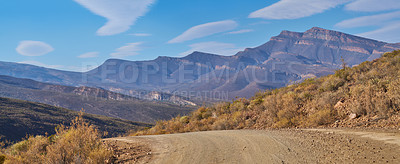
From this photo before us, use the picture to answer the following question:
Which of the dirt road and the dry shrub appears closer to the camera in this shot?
the dirt road

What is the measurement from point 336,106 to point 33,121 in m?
54.2

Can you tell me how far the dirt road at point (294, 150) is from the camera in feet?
17.7

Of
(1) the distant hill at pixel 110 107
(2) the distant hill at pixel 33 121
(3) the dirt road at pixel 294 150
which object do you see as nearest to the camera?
(3) the dirt road at pixel 294 150

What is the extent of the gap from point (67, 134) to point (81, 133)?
371mm

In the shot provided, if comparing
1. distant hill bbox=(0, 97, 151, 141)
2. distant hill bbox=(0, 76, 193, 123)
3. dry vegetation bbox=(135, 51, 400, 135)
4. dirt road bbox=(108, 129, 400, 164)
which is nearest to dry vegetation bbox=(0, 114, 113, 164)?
dirt road bbox=(108, 129, 400, 164)

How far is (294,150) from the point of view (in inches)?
254

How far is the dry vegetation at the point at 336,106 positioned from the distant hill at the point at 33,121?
1110 inches

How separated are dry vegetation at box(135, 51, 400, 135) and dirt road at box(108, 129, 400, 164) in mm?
1793

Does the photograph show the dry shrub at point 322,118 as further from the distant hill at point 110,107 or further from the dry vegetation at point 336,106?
the distant hill at point 110,107

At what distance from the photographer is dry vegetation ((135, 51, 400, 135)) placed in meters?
8.55

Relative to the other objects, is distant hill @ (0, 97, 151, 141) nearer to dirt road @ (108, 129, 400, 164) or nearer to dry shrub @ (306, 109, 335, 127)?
dry shrub @ (306, 109, 335, 127)

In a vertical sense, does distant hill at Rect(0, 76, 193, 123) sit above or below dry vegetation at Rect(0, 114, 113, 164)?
below

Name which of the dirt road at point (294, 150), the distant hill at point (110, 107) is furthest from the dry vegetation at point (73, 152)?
the distant hill at point (110, 107)

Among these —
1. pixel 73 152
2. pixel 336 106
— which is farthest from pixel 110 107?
pixel 73 152
